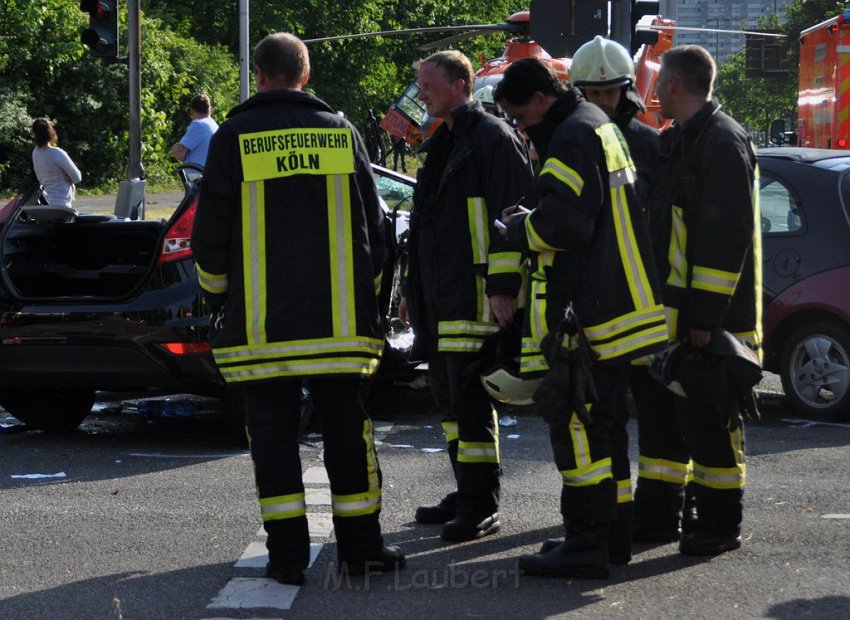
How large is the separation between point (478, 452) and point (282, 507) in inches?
39.0

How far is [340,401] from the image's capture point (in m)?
4.95

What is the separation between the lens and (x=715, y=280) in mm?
5008

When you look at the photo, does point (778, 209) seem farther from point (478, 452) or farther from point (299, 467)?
point (299, 467)

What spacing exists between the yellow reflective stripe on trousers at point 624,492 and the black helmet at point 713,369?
0.39 m

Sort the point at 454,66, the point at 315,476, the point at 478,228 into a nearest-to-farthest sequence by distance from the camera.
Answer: the point at 478,228 < the point at 454,66 < the point at 315,476

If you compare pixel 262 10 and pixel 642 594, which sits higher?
pixel 262 10

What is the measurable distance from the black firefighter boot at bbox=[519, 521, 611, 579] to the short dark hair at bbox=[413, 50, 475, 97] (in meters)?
1.78

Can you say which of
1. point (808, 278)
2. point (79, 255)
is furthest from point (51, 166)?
point (808, 278)

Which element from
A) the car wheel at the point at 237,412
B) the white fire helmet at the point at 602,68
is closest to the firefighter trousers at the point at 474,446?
the white fire helmet at the point at 602,68

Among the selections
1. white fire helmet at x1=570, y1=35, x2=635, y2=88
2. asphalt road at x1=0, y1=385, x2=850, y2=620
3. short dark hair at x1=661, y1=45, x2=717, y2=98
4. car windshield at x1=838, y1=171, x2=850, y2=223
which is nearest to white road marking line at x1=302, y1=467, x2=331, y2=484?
asphalt road at x1=0, y1=385, x2=850, y2=620

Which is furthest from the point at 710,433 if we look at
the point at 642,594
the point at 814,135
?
the point at 814,135

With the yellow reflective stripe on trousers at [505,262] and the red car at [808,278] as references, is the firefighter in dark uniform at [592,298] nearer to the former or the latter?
the yellow reflective stripe on trousers at [505,262]

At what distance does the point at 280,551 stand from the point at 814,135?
47.3 feet

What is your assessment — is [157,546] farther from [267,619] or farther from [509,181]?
[509,181]
